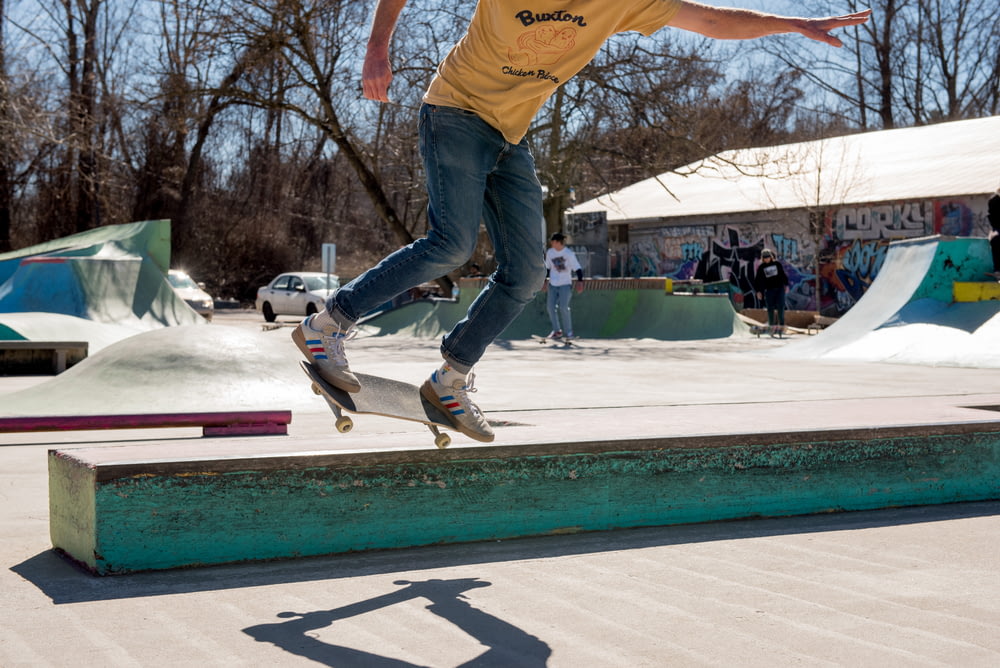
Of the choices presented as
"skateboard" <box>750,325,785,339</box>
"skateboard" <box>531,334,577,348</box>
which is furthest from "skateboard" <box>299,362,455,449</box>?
"skateboard" <box>750,325,785,339</box>

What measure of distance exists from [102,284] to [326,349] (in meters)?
15.1

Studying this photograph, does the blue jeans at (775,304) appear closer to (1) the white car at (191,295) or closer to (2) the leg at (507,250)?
(1) the white car at (191,295)

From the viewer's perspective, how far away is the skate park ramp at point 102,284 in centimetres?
1656

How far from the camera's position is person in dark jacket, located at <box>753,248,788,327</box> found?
65.3ft

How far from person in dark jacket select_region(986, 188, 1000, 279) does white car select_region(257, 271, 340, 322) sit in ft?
66.4

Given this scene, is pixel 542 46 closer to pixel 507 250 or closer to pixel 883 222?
A: pixel 507 250

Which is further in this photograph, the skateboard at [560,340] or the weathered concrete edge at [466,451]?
the skateboard at [560,340]

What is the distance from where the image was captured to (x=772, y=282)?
20.1 metres

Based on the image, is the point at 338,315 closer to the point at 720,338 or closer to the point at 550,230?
the point at 720,338

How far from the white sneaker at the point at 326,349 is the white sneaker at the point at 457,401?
286 millimetres

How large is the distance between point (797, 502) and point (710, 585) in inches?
45.2

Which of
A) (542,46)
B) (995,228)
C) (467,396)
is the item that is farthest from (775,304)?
(542,46)

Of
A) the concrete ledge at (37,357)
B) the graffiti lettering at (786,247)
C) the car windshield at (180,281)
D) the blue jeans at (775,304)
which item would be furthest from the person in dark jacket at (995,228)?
the car windshield at (180,281)

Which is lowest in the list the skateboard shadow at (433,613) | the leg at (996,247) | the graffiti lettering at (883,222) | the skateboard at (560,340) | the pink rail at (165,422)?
the skateboard shadow at (433,613)
